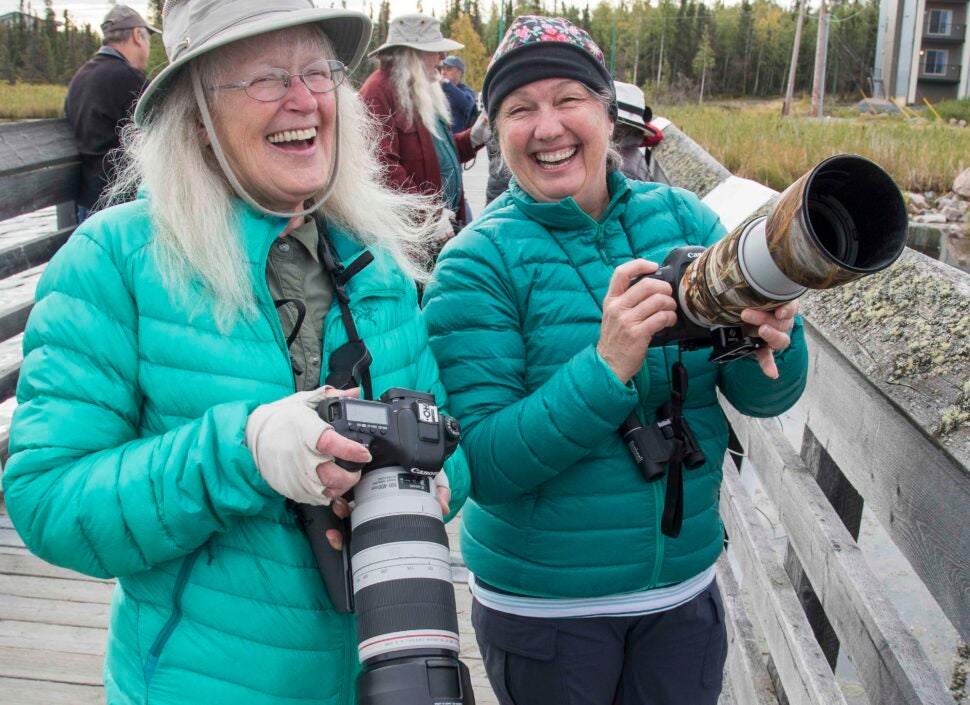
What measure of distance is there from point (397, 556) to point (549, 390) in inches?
Answer: 17.1

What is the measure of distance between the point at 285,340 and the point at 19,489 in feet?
1.39

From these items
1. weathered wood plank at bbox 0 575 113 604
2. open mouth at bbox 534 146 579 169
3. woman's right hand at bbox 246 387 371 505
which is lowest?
weathered wood plank at bbox 0 575 113 604

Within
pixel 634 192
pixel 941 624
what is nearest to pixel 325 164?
pixel 634 192

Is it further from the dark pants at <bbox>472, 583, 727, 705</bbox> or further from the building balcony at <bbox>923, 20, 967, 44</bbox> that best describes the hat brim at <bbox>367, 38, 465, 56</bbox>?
the building balcony at <bbox>923, 20, 967, 44</bbox>

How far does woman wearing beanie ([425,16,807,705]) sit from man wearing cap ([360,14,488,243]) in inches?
84.9

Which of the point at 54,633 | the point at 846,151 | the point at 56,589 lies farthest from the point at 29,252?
the point at 846,151

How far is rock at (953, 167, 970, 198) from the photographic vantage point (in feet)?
16.5

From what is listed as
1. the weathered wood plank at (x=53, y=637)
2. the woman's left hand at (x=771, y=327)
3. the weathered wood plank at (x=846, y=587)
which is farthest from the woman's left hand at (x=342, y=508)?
the weathered wood plank at (x=53, y=637)

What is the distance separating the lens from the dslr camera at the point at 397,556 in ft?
3.92

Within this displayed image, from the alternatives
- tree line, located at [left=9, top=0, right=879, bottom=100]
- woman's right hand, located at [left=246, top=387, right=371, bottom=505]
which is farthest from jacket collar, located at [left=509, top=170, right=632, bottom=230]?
tree line, located at [left=9, top=0, right=879, bottom=100]

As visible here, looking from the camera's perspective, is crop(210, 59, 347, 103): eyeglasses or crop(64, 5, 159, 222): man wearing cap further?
crop(64, 5, 159, 222): man wearing cap

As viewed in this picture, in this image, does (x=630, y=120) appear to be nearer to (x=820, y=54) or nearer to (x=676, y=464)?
(x=676, y=464)

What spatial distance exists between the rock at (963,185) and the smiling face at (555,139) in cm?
407

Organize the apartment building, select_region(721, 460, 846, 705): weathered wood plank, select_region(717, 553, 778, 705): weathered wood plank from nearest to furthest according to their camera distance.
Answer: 1. select_region(721, 460, 846, 705): weathered wood plank
2. select_region(717, 553, 778, 705): weathered wood plank
3. the apartment building
